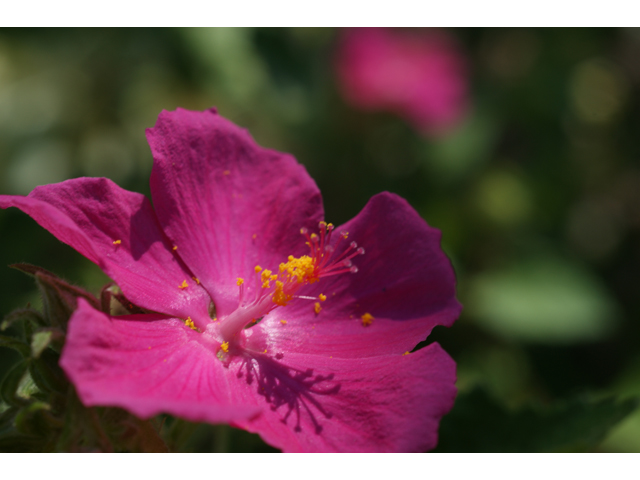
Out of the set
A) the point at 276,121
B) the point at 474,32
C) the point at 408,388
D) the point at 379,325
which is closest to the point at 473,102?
the point at 474,32

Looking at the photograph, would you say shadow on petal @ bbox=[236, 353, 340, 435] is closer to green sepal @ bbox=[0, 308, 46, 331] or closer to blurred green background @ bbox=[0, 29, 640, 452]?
green sepal @ bbox=[0, 308, 46, 331]

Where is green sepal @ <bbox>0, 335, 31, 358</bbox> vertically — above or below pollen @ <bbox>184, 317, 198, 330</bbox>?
above

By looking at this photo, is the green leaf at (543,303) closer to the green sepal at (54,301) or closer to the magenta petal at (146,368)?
the magenta petal at (146,368)

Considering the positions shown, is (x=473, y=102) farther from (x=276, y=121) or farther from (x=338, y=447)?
(x=338, y=447)

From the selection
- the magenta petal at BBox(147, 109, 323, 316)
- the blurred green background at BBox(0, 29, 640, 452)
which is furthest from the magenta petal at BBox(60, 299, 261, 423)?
the blurred green background at BBox(0, 29, 640, 452)

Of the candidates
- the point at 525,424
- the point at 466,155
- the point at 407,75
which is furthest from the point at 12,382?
the point at 407,75

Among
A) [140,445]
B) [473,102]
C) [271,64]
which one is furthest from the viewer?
[473,102]

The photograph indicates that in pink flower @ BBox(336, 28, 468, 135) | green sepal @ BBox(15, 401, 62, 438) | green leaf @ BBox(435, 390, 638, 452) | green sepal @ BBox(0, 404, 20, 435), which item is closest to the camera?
green sepal @ BBox(15, 401, 62, 438)
